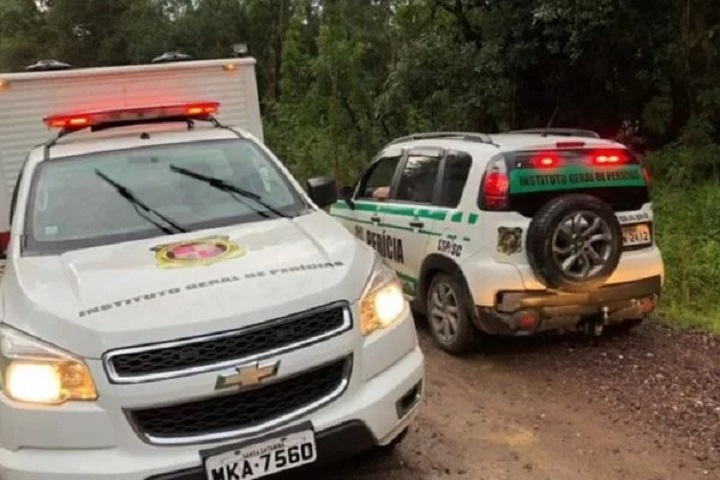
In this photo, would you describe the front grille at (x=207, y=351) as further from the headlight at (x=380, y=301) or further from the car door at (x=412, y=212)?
the car door at (x=412, y=212)

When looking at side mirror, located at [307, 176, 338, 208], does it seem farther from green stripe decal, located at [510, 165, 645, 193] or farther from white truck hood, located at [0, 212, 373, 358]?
green stripe decal, located at [510, 165, 645, 193]

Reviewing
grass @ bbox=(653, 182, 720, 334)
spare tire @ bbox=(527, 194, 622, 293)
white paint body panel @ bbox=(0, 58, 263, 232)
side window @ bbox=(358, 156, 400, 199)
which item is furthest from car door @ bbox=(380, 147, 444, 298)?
white paint body panel @ bbox=(0, 58, 263, 232)

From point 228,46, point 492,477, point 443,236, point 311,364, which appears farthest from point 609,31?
point 228,46

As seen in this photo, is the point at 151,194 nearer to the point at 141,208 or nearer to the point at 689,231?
the point at 141,208

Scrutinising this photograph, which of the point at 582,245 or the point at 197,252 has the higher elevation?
the point at 197,252

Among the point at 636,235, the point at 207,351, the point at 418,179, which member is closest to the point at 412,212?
the point at 418,179

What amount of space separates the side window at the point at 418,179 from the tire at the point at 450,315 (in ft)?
2.29

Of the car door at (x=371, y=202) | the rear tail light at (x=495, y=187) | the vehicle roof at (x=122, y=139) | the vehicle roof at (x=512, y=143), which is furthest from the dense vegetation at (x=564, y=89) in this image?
the vehicle roof at (x=122, y=139)

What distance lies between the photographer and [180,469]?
320 cm

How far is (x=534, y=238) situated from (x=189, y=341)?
9.62ft

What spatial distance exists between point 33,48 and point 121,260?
1159 inches

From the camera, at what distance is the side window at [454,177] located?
6.02 metres

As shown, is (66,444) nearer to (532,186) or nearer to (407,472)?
(407,472)

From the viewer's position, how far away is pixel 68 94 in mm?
7516
